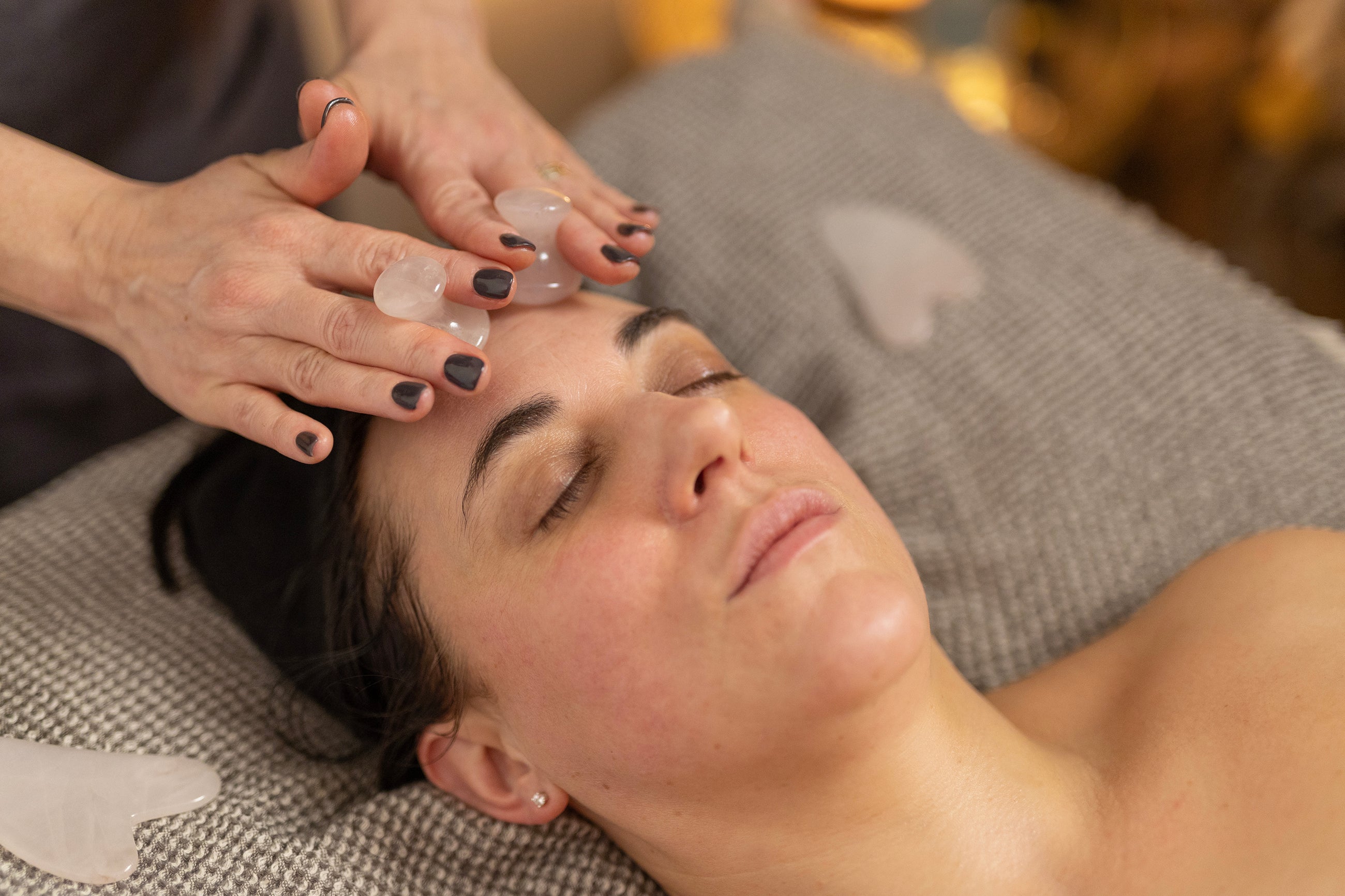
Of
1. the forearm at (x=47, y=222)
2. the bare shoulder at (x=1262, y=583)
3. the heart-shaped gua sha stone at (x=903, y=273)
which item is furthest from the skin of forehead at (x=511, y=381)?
the bare shoulder at (x=1262, y=583)

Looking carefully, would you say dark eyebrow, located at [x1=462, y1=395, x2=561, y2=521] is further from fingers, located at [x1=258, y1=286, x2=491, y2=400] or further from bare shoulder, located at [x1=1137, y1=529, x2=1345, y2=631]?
bare shoulder, located at [x1=1137, y1=529, x2=1345, y2=631]

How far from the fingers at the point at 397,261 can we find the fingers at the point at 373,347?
0.12 ft

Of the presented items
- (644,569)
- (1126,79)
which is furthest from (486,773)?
(1126,79)

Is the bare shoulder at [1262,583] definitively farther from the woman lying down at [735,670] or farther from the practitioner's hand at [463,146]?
the practitioner's hand at [463,146]

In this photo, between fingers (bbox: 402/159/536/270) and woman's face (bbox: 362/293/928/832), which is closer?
woman's face (bbox: 362/293/928/832)

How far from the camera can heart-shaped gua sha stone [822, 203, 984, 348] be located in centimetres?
153

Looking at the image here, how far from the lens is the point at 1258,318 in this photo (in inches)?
58.2

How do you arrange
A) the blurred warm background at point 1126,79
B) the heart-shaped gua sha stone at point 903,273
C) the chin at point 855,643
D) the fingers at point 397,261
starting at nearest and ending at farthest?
the chin at point 855,643 → the fingers at point 397,261 → the heart-shaped gua sha stone at point 903,273 → the blurred warm background at point 1126,79

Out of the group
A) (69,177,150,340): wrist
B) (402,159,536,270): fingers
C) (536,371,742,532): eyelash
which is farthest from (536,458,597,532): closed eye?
(69,177,150,340): wrist

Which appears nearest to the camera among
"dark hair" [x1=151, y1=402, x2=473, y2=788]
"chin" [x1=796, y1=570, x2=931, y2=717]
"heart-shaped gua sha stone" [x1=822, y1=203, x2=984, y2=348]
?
"chin" [x1=796, y1=570, x2=931, y2=717]

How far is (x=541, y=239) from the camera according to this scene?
104 centimetres

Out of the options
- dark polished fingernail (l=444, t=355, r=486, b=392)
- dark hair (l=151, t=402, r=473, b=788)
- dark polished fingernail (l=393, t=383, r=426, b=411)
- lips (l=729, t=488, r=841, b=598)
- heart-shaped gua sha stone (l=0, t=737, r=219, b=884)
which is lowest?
heart-shaped gua sha stone (l=0, t=737, r=219, b=884)

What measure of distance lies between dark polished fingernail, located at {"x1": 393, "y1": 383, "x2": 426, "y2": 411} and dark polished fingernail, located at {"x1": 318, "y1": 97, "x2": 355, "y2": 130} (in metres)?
0.28

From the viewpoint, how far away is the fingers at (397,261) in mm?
915
